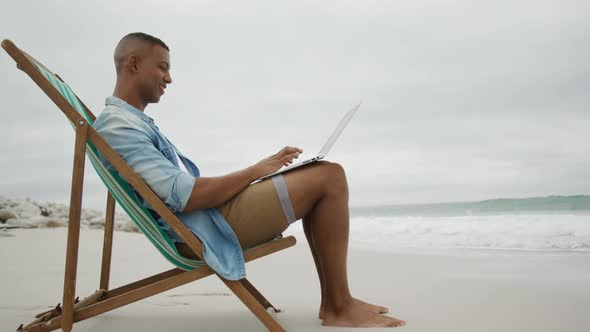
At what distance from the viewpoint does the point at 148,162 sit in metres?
2.24

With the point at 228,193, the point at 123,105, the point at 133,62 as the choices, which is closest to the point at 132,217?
the point at 228,193

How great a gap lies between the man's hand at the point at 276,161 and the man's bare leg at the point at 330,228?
3.1 inches

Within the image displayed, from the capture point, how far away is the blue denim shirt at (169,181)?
2225mm

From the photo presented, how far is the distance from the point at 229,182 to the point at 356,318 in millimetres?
949

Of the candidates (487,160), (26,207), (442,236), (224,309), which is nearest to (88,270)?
(224,309)

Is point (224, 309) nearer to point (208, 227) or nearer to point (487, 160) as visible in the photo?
point (208, 227)

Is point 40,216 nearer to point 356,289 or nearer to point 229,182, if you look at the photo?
point 356,289

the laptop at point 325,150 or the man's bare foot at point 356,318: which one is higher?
the laptop at point 325,150

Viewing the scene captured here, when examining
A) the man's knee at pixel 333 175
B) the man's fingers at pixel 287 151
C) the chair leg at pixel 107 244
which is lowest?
the chair leg at pixel 107 244

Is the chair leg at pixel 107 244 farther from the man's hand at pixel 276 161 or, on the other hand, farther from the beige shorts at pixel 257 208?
the man's hand at pixel 276 161

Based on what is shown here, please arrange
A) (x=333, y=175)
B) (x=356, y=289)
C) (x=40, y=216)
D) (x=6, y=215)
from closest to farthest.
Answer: (x=333, y=175) < (x=356, y=289) < (x=6, y=215) < (x=40, y=216)

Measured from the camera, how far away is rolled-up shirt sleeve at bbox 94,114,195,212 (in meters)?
2.22

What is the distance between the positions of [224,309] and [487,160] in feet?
55.7

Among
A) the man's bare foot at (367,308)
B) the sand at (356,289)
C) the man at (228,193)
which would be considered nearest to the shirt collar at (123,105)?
the man at (228,193)
